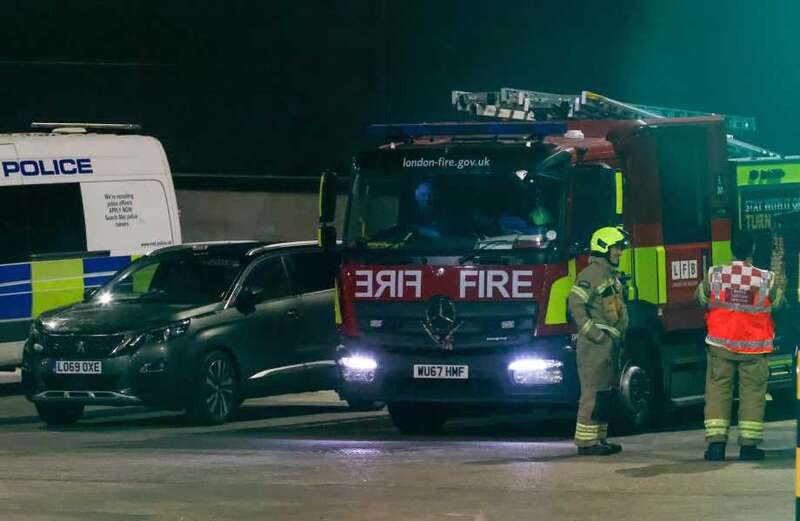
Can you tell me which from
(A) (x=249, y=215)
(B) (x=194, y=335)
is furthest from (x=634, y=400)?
(A) (x=249, y=215)

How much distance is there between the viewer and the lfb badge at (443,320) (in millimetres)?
15273

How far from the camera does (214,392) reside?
674 inches

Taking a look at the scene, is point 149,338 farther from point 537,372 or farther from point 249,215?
point 249,215

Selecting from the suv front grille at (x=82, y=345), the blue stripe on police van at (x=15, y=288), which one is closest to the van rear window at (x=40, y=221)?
the blue stripe on police van at (x=15, y=288)

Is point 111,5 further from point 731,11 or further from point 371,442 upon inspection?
point 371,442

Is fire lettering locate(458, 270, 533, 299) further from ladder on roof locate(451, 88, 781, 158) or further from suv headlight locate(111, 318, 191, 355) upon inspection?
suv headlight locate(111, 318, 191, 355)

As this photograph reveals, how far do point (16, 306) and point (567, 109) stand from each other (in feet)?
18.6

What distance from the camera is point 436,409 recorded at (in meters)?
16.6

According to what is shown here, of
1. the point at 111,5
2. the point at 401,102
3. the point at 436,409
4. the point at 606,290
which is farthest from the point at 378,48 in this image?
the point at 606,290

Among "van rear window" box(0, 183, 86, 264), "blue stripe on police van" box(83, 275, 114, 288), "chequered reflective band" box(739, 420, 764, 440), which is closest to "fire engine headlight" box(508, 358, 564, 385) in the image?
"chequered reflective band" box(739, 420, 764, 440)

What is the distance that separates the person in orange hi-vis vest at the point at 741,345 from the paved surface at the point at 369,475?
0.97ft

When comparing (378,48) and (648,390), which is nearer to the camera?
(648,390)

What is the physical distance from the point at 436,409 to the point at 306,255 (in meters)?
2.49

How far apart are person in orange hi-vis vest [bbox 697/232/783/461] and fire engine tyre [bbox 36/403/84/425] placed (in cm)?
603
